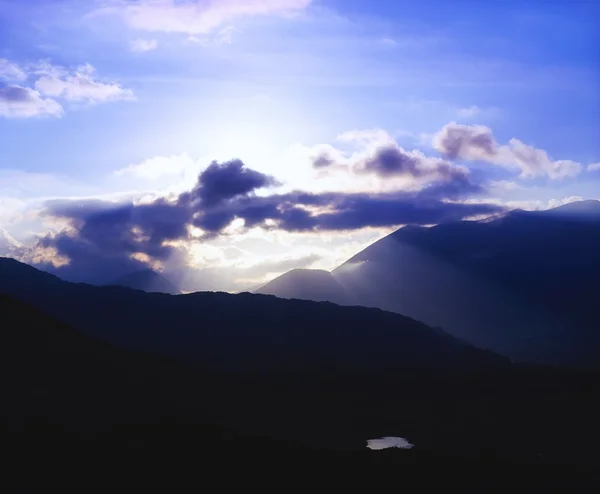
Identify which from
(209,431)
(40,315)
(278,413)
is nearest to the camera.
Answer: (209,431)

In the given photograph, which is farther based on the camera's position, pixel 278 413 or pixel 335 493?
pixel 278 413

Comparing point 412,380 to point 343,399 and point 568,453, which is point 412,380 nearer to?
point 343,399

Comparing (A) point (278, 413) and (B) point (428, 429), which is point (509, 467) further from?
(A) point (278, 413)

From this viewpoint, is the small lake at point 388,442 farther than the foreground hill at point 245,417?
Yes

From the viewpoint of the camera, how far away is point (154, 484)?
52.7m

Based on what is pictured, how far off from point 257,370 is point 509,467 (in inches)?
5314

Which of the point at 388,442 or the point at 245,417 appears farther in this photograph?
the point at 245,417

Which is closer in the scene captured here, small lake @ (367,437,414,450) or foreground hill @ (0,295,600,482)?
foreground hill @ (0,295,600,482)

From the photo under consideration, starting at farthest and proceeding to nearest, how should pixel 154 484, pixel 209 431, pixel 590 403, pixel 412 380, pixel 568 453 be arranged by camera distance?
pixel 412 380 → pixel 590 403 → pixel 568 453 → pixel 209 431 → pixel 154 484

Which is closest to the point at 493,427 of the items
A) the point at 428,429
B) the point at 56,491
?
the point at 428,429

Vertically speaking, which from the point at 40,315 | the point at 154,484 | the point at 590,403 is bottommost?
the point at 590,403

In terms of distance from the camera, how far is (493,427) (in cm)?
11531

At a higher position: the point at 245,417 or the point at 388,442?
the point at 245,417

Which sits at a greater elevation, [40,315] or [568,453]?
[40,315]
